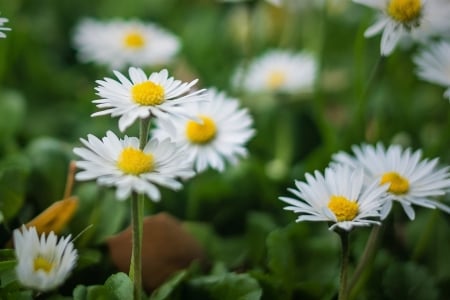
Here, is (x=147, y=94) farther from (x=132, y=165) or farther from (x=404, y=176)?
(x=404, y=176)

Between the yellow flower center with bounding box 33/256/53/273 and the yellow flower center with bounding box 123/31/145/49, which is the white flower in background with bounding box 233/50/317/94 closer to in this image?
the yellow flower center with bounding box 123/31/145/49

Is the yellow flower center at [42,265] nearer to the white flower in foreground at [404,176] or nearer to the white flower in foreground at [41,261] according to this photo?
the white flower in foreground at [41,261]

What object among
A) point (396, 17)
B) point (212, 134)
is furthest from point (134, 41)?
point (396, 17)

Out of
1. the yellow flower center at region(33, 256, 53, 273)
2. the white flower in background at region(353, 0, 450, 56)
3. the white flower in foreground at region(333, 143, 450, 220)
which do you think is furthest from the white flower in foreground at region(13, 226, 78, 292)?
the white flower in background at region(353, 0, 450, 56)

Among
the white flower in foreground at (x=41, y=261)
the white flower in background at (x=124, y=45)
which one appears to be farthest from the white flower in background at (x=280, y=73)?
the white flower in foreground at (x=41, y=261)

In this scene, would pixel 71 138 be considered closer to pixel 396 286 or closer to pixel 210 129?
pixel 210 129
